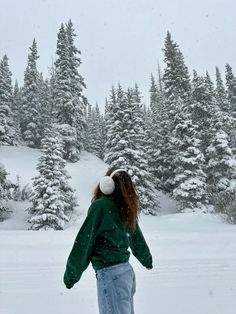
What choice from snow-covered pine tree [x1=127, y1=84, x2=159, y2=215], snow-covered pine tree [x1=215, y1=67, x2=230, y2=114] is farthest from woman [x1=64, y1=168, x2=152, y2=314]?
snow-covered pine tree [x1=215, y1=67, x2=230, y2=114]

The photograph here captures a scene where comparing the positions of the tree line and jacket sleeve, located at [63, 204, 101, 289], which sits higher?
the tree line

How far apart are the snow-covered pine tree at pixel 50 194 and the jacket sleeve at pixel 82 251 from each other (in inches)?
800

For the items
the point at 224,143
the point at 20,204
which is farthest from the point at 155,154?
the point at 20,204

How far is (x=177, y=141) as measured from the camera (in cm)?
3011

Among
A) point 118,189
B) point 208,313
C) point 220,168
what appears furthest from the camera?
point 220,168

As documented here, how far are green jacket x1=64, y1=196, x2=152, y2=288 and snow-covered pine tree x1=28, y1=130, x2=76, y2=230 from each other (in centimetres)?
2031

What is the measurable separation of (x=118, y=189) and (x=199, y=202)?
85.2ft

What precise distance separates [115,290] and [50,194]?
21.7m

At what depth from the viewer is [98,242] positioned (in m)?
3.07

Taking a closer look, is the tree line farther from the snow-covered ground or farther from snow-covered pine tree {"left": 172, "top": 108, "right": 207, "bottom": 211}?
the snow-covered ground

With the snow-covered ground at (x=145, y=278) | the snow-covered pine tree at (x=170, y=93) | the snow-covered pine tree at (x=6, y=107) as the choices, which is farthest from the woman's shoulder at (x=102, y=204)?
the snow-covered pine tree at (x=6, y=107)

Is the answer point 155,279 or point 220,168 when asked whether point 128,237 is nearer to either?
point 155,279

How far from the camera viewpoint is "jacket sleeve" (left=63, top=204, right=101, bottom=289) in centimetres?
298

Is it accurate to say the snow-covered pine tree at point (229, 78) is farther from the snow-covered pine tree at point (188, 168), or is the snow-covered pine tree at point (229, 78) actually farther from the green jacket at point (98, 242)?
the green jacket at point (98, 242)
